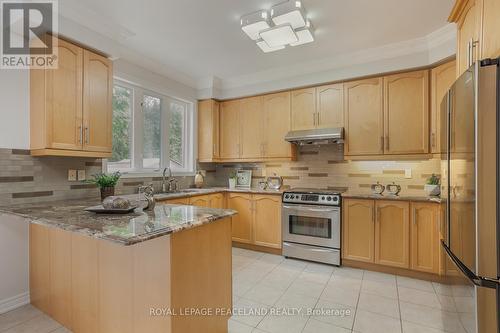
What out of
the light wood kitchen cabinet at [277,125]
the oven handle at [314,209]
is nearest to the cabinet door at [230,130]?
the light wood kitchen cabinet at [277,125]

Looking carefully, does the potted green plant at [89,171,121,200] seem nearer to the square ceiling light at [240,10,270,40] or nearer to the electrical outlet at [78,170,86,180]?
the electrical outlet at [78,170,86,180]

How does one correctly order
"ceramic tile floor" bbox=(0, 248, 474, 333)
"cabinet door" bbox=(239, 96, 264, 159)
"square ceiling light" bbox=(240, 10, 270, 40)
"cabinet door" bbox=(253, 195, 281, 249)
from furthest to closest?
1. "cabinet door" bbox=(239, 96, 264, 159)
2. "cabinet door" bbox=(253, 195, 281, 249)
3. "square ceiling light" bbox=(240, 10, 270, 40)
4. "ceramic tile floor" bbox=(0, 248, 474, 333)

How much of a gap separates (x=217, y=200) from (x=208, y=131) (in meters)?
1.18

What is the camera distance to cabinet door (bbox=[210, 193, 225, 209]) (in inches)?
143

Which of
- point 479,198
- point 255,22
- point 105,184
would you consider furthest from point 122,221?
point 255,22

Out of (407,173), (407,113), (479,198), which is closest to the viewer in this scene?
(479,198)

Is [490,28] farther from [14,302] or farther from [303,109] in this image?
[14,302]

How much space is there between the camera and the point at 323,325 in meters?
1.94

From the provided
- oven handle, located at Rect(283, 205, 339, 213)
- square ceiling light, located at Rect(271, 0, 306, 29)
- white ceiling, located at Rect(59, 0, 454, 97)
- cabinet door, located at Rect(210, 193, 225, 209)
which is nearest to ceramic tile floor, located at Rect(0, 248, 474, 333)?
oven handle, located at Rect(283, 205, 339, 213)

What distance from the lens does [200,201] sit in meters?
3.41

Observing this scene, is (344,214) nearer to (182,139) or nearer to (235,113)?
(235,113)

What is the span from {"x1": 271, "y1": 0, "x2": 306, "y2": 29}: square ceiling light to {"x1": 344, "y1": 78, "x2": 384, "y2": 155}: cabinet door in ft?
4.56

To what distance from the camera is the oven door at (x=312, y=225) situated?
3.09 meters

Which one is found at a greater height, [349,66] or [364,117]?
[349,66]
